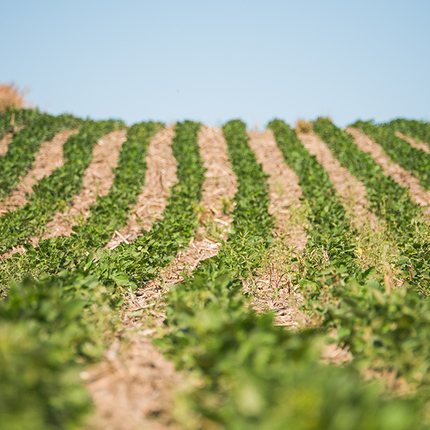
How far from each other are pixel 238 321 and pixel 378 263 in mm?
4276

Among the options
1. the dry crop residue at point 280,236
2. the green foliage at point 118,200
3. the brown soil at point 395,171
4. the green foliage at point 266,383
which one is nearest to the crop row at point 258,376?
the green foliage at point 266,383

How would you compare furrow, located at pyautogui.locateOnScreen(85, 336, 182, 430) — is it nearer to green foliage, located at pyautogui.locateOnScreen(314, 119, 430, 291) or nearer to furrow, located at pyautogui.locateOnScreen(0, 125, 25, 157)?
green foliage, located at pyautogui.locateOnScreen(314, 119, 430, 291)

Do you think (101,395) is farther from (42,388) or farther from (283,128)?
(283,128)

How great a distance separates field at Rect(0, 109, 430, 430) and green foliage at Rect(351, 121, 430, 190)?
95 millimetres

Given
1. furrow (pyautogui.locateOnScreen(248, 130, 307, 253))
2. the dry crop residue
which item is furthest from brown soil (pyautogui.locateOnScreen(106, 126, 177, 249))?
furrow (pyautogui.locateOnScreen(248, 130, 307, 253))

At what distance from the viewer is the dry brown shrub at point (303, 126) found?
1939 centimetres

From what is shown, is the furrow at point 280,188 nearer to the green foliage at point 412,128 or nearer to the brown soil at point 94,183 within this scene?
the brown soil at point 94,183

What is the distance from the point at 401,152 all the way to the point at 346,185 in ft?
14.5

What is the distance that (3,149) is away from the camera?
43.4ft

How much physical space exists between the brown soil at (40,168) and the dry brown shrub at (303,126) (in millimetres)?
12412

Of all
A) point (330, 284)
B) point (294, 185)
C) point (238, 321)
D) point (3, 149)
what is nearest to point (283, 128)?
point (294, 185)

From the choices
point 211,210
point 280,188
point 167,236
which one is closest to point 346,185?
point 280,188

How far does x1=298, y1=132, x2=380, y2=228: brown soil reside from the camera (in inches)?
347

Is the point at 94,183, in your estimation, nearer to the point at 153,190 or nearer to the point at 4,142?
the point at 153,190
